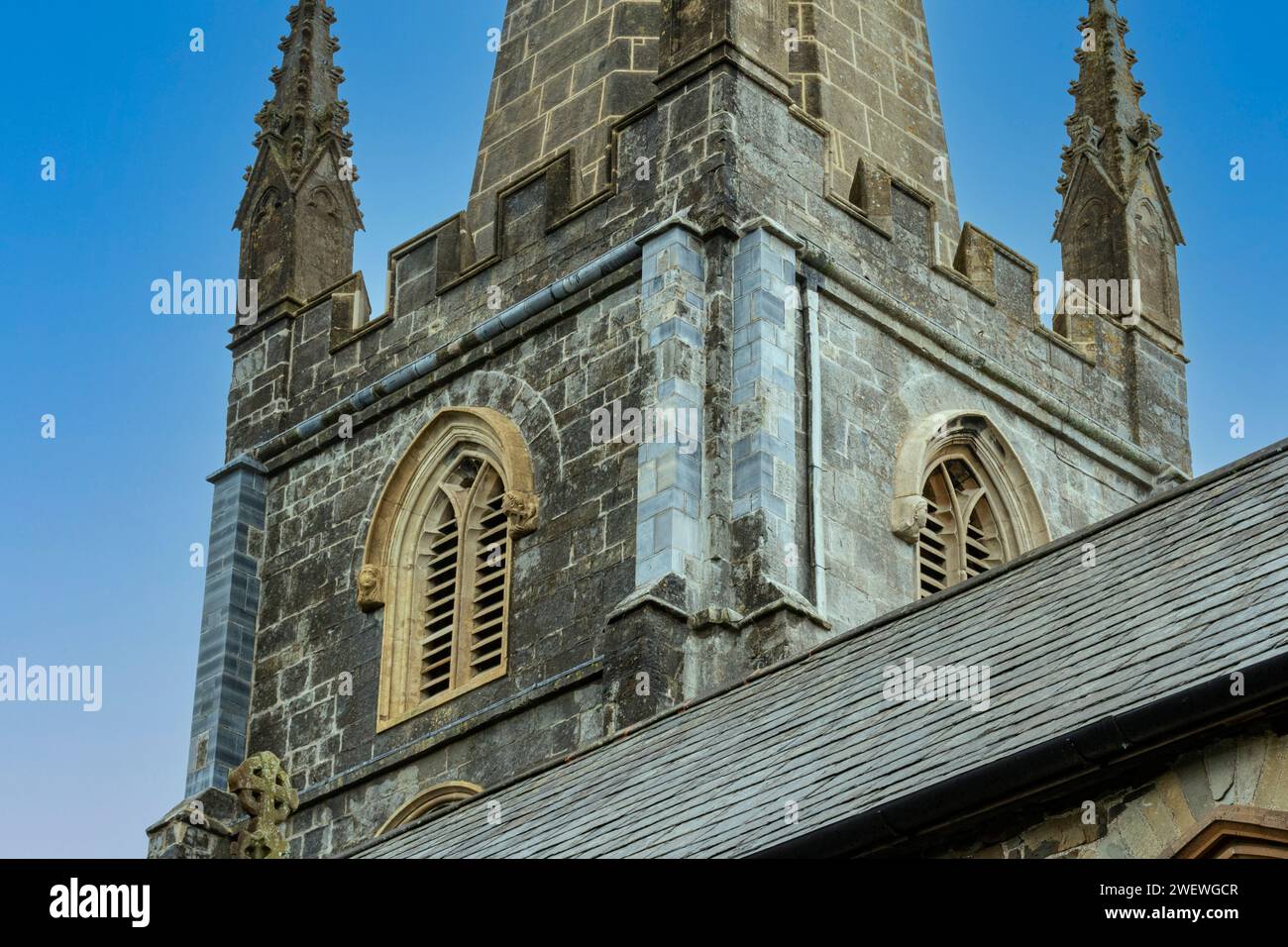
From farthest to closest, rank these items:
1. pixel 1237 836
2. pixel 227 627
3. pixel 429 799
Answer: pixel 227 627 < pixel 429 799 < pixel 1237 836

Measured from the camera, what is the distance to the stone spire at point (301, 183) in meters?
28.7

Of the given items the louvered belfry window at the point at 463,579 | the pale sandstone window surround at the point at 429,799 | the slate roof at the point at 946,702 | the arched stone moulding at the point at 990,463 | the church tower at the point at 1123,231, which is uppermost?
the church tower at the point at 1123,231

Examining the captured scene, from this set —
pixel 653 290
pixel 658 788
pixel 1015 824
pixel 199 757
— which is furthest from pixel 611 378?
pixel 1015 824

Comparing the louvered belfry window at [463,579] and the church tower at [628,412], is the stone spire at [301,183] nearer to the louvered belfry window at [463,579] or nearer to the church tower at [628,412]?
the church tower at [628,412]

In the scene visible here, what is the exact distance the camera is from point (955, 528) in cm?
2480

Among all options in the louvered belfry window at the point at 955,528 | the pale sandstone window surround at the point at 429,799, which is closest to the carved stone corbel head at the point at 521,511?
the pale sandstone window surround at the point at 429,799

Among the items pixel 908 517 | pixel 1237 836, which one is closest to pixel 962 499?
pixel 908 517

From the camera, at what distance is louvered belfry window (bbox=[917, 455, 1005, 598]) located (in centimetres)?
2450

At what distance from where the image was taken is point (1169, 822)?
11.8 metres

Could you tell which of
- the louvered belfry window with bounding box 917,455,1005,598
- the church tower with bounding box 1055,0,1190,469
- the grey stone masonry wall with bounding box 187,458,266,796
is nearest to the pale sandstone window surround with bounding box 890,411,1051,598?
the louvered belfry window with bounding box 917,455,1005,598

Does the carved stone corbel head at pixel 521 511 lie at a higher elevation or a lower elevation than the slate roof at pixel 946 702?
higher

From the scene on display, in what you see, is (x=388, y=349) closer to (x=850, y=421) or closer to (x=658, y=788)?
(x=850, y=421)

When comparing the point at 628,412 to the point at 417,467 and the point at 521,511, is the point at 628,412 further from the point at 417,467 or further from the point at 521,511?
the point at 417,467

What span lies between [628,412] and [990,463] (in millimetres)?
3694
